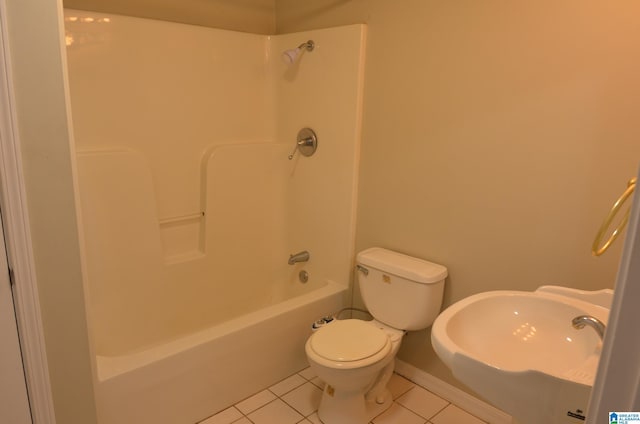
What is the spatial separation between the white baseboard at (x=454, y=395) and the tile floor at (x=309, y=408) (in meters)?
0.03

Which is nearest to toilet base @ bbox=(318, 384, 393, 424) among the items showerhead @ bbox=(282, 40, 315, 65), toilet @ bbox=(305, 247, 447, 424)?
toilet @ bbox=(305, 247, 447, 424)

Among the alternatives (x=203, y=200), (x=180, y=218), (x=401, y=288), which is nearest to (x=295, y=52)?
(x=203, y=200)

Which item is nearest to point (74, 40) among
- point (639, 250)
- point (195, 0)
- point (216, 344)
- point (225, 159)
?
point (195, 0)

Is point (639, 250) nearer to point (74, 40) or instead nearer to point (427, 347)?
point (427, 347)

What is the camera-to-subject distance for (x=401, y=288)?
195 cm

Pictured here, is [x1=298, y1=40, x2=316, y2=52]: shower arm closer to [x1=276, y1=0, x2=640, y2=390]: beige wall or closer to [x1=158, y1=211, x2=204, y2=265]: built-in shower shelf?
[x1=276, y1=0, x2=640, y2=390]: beige wall

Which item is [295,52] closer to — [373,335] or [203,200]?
[203,200]

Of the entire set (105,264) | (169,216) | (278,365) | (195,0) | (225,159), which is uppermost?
(195,0)

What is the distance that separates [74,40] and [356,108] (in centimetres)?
133

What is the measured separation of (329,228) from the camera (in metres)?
2.41

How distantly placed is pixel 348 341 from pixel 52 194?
1237 mm

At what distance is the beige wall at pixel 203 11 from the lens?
2.01 meters

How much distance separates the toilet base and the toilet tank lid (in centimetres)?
57

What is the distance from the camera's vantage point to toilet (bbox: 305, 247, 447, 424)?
1732 mm
